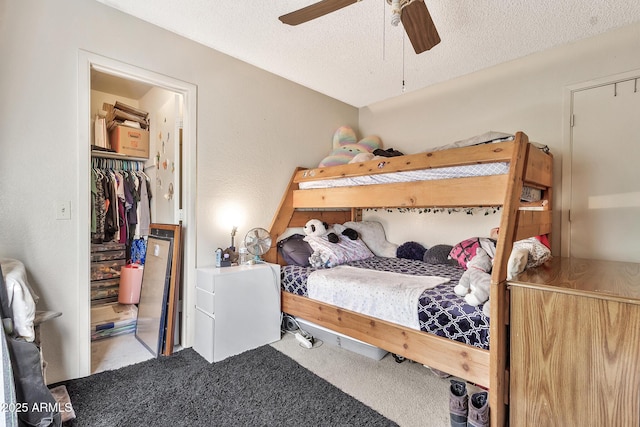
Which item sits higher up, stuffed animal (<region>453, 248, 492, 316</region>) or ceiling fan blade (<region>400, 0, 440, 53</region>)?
ceiling fan blade (<region>400, 0, 440, 53</region>)

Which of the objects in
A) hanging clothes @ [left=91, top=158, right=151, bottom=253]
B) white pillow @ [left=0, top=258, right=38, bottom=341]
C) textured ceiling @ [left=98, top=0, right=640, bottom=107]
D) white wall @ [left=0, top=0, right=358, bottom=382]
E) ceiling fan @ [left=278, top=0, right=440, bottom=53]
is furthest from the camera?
hanging clothes @ [left=91, top=158, right=151, bottom=253]

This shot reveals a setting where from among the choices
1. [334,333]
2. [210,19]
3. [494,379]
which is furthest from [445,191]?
[210,19]

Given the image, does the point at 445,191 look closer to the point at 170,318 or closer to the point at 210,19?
the point at 210,19

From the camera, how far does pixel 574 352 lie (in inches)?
49.1

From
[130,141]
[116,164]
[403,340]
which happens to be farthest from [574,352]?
[116,164]

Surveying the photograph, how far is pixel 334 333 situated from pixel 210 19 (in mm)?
2468

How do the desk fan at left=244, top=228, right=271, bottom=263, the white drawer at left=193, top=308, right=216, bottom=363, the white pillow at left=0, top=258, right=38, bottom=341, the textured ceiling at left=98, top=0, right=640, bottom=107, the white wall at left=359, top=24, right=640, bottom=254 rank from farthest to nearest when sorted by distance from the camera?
the desk fan at left=244, top=228, right=271, bottom=263 < the white wall at left=359, top=24, right=640, bottom=254 < the white drawer at left=193, top=308, right=216, bottom=363 < the textured ceiling at left=98, top=0, right=640, bottom=107 < the white pillow at left=0, top=258, right=38, bottom=341

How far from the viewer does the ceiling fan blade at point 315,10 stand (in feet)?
4.94

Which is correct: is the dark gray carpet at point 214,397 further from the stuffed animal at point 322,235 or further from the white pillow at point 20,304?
the stuffed animal at point 322,235

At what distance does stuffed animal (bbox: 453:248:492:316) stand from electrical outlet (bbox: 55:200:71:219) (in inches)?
95.3

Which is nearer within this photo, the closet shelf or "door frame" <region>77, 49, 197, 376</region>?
"door frame" <region>77, 49, 197, 376</region>

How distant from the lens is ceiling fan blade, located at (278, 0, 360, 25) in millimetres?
1506

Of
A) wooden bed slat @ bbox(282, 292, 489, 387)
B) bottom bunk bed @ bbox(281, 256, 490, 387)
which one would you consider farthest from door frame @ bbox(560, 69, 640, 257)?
wooden bed slat @ bbox(282, 292, 489, 387)

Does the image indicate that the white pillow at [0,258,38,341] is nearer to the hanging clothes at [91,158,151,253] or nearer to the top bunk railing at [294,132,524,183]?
the hanging clothes at [91,158,151,253]
